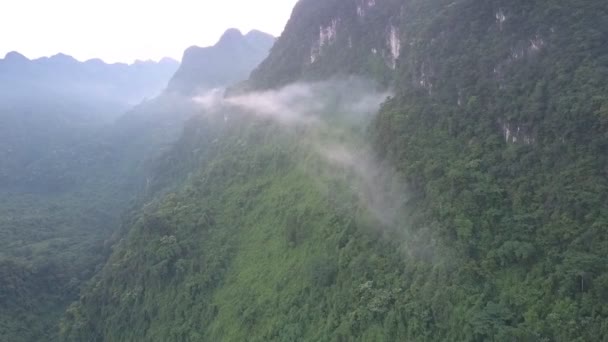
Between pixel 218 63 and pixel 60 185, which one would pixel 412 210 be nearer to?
pixel 60 185

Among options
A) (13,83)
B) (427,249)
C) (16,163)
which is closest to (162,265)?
(427,249)

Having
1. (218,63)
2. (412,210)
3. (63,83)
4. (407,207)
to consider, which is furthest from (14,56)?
(412,210)

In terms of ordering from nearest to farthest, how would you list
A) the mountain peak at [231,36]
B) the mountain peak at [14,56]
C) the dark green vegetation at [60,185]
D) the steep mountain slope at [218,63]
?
1. the dark green vegetation at [60,185]
2. the steep mountain slope at [218,63]
3. the mountain peak at [231,36]
4. the mountain peak at [14,56]

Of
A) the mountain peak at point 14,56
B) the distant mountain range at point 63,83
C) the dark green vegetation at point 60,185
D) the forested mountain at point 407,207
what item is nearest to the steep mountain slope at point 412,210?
the forested mountain at point 407,207

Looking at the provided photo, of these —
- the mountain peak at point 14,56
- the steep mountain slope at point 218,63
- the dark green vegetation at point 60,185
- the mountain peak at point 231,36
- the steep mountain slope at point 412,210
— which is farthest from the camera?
the mountain peak at point 14,56

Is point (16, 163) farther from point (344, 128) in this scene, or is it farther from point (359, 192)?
point (359, 192)

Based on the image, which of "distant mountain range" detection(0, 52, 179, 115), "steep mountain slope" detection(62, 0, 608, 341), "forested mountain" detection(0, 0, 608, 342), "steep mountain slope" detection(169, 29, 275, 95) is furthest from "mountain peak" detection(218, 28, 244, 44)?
"steep mountain slope" detection(62, 0, 608, 341)

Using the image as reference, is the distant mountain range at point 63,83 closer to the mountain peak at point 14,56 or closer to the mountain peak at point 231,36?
the mountain peak at point 14,56
